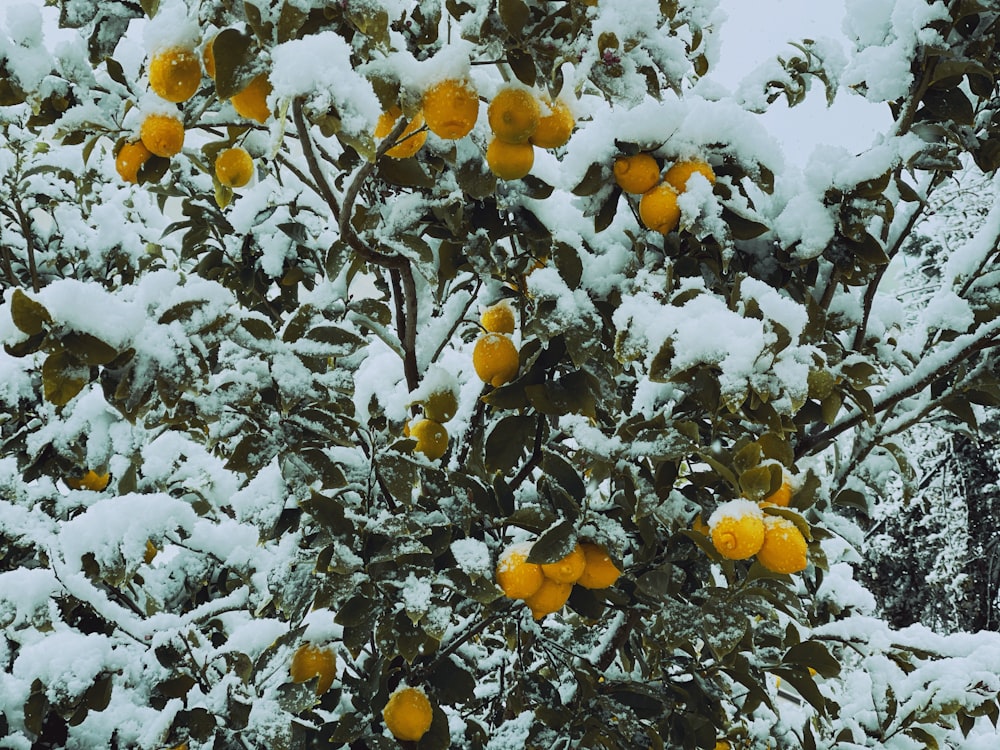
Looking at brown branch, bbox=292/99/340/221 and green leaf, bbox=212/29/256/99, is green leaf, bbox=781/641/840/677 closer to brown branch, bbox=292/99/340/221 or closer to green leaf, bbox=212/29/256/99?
brown branch, bbox=292/99/340/221

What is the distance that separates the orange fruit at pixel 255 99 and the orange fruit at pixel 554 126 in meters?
0.37

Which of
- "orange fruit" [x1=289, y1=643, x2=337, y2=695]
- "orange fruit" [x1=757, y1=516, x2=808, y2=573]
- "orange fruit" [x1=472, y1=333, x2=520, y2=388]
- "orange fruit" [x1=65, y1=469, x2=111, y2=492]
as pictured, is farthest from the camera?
"orange fruit" [x1=65, y1=469, x2=111, y2=492]

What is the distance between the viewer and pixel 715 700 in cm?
166

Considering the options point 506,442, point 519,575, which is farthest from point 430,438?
point 519,575

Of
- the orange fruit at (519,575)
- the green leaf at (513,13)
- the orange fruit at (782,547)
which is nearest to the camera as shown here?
the green leaf at (513,13)

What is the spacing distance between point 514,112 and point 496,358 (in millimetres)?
449

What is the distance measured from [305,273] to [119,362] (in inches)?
43.2

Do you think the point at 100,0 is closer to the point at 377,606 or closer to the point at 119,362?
the point at 119,362

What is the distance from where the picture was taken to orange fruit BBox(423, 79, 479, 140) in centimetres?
95

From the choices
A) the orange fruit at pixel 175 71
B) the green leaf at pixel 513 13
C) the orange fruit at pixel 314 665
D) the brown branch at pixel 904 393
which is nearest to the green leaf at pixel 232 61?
the orange fruit at pixel 175 71

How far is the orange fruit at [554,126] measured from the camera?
3.66ft

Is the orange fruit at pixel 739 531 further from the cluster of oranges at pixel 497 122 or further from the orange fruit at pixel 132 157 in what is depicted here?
the orange fruit at pixel 132 157

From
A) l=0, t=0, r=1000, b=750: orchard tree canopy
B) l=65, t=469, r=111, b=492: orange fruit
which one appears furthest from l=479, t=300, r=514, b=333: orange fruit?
l=65, t=469, r=111, b=492: orange fruit

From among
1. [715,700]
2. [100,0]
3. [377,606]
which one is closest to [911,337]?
[715,700]
